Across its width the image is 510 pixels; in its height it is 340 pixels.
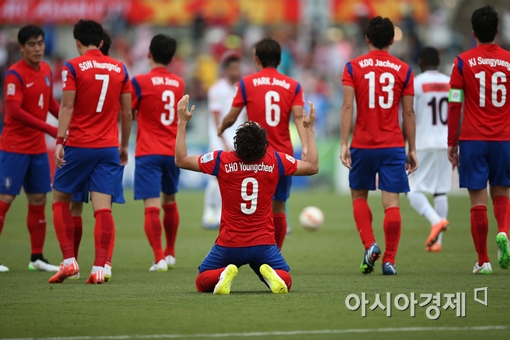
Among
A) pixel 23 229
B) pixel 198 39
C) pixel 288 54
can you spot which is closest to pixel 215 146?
pixel 23 229

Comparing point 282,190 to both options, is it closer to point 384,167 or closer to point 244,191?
point 384,167

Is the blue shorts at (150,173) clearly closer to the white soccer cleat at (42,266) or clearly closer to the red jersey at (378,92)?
the white soccer cleat at (42,266)

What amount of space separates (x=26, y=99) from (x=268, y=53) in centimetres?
277

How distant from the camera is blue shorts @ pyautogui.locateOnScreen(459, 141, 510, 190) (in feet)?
30.0

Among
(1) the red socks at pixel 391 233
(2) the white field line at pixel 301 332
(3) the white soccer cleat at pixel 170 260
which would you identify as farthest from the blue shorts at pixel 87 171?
(2) the white field line at pixel 301 332

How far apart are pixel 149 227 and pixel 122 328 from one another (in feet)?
13.7

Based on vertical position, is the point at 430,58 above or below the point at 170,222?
above

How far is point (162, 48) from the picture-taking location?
1034cm

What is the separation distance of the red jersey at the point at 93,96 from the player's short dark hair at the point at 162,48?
127cm

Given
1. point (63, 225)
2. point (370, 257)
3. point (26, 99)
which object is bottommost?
point (370, 257)

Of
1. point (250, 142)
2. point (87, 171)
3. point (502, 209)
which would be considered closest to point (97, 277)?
point (87, 171)

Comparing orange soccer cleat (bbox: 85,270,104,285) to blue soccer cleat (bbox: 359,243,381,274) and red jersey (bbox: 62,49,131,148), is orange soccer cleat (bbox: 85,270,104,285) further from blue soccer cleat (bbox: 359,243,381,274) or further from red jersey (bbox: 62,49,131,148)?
blue soccer cleat (bbox: 359,243,381,274)

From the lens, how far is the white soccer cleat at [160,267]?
10.2 meters

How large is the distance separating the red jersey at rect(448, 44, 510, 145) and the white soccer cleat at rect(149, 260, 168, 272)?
11.3 ft
